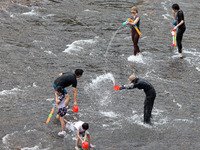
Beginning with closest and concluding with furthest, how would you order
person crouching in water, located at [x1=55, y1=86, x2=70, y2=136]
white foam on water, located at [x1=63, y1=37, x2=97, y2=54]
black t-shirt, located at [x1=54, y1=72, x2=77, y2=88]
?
1. person crouching in water, located at [x1=55, y1=86, x2=70, y2=136]
2. black t-shirt, located at [x1=54, y1=72, x2=77, y2=88]
3. white foam on water, located at [x1=63, y1=37, x2=97, y2=54]

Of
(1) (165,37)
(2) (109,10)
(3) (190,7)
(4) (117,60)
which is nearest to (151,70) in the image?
(4) (117,60)

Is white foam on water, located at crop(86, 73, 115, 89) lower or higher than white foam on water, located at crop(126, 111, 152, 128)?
higher

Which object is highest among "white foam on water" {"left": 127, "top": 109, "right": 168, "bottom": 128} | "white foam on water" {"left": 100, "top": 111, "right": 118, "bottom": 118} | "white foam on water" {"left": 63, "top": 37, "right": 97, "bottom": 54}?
"white foam on water" {"left": 63, "top": 37, "right": 97, "bottom": 54}

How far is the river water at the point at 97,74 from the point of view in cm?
929

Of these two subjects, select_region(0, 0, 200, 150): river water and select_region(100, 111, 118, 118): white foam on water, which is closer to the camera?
select_region(0, 0, 200, 150): river water

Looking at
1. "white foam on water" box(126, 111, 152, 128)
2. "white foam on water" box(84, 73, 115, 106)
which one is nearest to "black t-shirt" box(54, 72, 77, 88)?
"white foam on water" box(84, 73, 115, 106)

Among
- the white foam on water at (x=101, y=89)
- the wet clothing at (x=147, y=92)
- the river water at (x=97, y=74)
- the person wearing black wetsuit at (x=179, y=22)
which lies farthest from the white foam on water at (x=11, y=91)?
the person wearing black wetsuit at (x=179, y=22)

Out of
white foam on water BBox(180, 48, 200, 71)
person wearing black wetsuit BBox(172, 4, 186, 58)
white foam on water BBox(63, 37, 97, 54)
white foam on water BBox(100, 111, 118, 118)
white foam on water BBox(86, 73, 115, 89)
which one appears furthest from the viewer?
white foam on water BBox(63, 37, 97, 54)

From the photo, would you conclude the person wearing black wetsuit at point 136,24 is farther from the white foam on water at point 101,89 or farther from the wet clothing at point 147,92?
the wet clothing at point 147,92

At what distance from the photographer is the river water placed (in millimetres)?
9289

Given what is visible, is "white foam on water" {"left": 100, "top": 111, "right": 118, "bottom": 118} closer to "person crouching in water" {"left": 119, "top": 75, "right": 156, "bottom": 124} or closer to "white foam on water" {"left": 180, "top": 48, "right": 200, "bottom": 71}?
"person crouching in water" {"left": 119, "top": 75, "right": 156, "bottom": 124}

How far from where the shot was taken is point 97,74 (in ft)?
43.4

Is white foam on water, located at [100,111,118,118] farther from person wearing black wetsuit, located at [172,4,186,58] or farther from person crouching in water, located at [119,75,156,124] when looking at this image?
person wearing black wetsuit, located at [172,4,186,58]

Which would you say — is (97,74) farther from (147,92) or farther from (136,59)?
(147,92)
